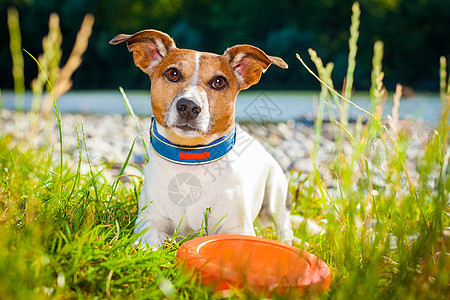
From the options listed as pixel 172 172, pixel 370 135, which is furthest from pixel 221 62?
pixel 370 135

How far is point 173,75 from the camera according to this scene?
2.59 metres

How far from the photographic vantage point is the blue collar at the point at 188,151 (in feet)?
8.16

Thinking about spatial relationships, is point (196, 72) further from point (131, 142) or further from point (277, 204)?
point (131, 142)

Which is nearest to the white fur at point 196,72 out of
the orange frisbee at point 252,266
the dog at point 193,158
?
the dog at point 193,158

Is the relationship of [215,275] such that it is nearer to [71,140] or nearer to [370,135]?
[370,135]

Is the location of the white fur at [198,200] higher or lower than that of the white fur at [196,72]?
lower

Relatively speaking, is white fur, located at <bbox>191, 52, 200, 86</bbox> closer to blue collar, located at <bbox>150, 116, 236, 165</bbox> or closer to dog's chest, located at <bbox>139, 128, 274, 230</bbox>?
blue collar, located at <bbox>150, 116, 236, 165</bbox>

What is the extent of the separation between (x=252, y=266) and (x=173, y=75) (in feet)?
3.87

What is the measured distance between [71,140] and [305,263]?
5312 millimetres

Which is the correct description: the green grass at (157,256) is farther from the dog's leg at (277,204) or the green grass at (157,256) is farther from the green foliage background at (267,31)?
the green foliage background at (267,31)

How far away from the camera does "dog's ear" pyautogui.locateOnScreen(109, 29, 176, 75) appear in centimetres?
269

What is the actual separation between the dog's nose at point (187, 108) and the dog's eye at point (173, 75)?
9.9 inches

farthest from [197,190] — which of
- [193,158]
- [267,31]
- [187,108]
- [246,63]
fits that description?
[267,31]

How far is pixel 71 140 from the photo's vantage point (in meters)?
6.62
